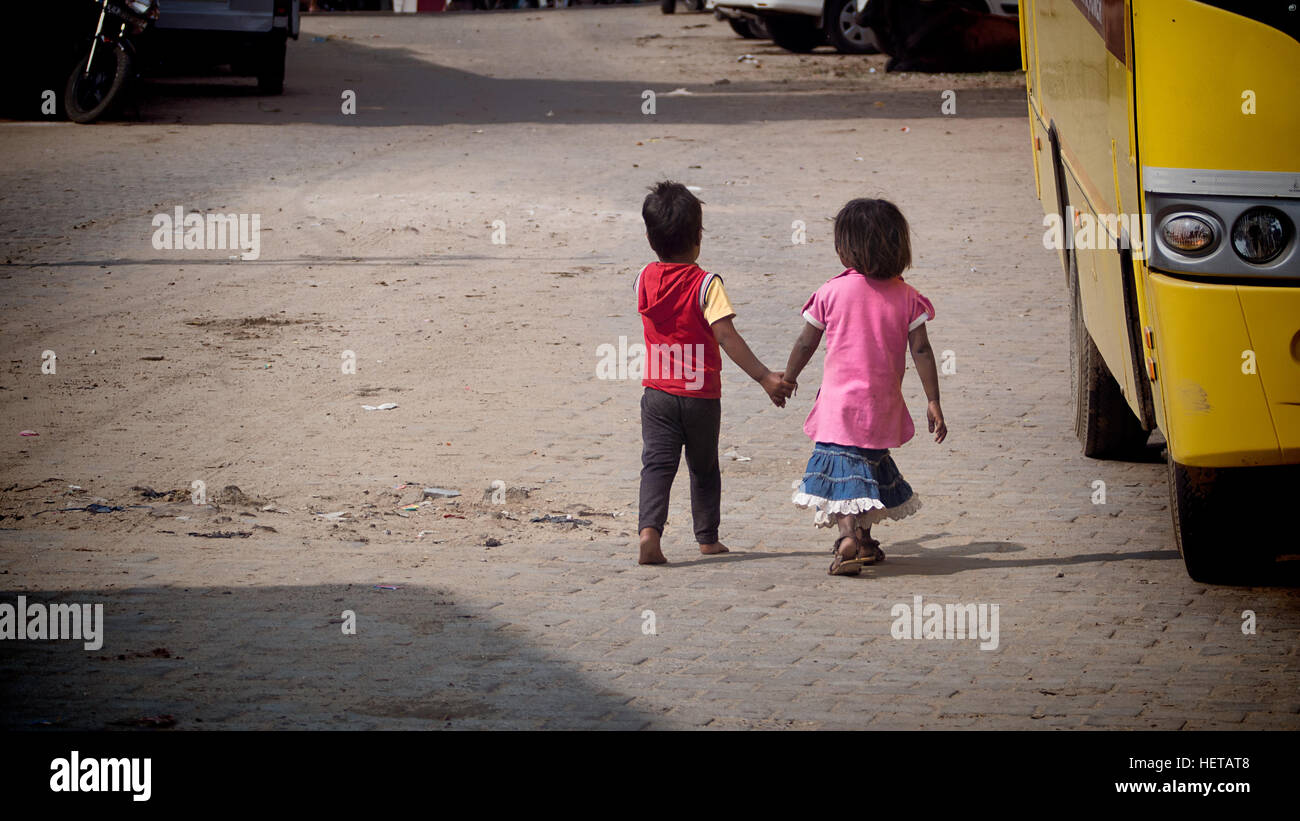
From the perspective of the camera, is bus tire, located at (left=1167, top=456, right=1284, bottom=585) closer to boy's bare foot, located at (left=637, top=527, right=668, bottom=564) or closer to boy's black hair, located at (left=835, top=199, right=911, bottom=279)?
boy's black hair, located at (left=835, top=199, right=911, bottom=279)

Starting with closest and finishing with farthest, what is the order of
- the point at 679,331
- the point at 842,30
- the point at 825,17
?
the point at 679,331 → the point at 825,17 → the point at 842,30

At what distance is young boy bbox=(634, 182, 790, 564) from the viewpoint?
5562mm

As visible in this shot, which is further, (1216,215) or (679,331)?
(679,331)

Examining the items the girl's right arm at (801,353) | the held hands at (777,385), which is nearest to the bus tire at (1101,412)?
the girl's right arm at (801,353)

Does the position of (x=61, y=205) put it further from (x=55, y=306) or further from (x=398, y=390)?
(x=398, y=390)

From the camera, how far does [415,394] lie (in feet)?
27.0

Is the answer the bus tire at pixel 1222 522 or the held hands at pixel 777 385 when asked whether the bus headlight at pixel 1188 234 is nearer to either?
the bus tire at pixel 1222 522

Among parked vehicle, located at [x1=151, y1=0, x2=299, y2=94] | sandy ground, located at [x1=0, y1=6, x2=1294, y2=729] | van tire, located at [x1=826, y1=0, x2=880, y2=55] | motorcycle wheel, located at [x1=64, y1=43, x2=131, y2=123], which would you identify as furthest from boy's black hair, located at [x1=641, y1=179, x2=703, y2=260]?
van tire, located at [x1=826, y1=0, x2=880, y2=55]

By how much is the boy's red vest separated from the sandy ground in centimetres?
73

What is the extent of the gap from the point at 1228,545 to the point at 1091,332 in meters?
1.57

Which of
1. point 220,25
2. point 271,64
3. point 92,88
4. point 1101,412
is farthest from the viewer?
point 271,64

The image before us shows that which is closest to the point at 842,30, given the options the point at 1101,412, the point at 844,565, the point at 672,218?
the point at 1101,412

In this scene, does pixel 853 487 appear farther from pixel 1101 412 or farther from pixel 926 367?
pixel 1101 412

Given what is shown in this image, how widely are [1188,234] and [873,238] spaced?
1.17m
